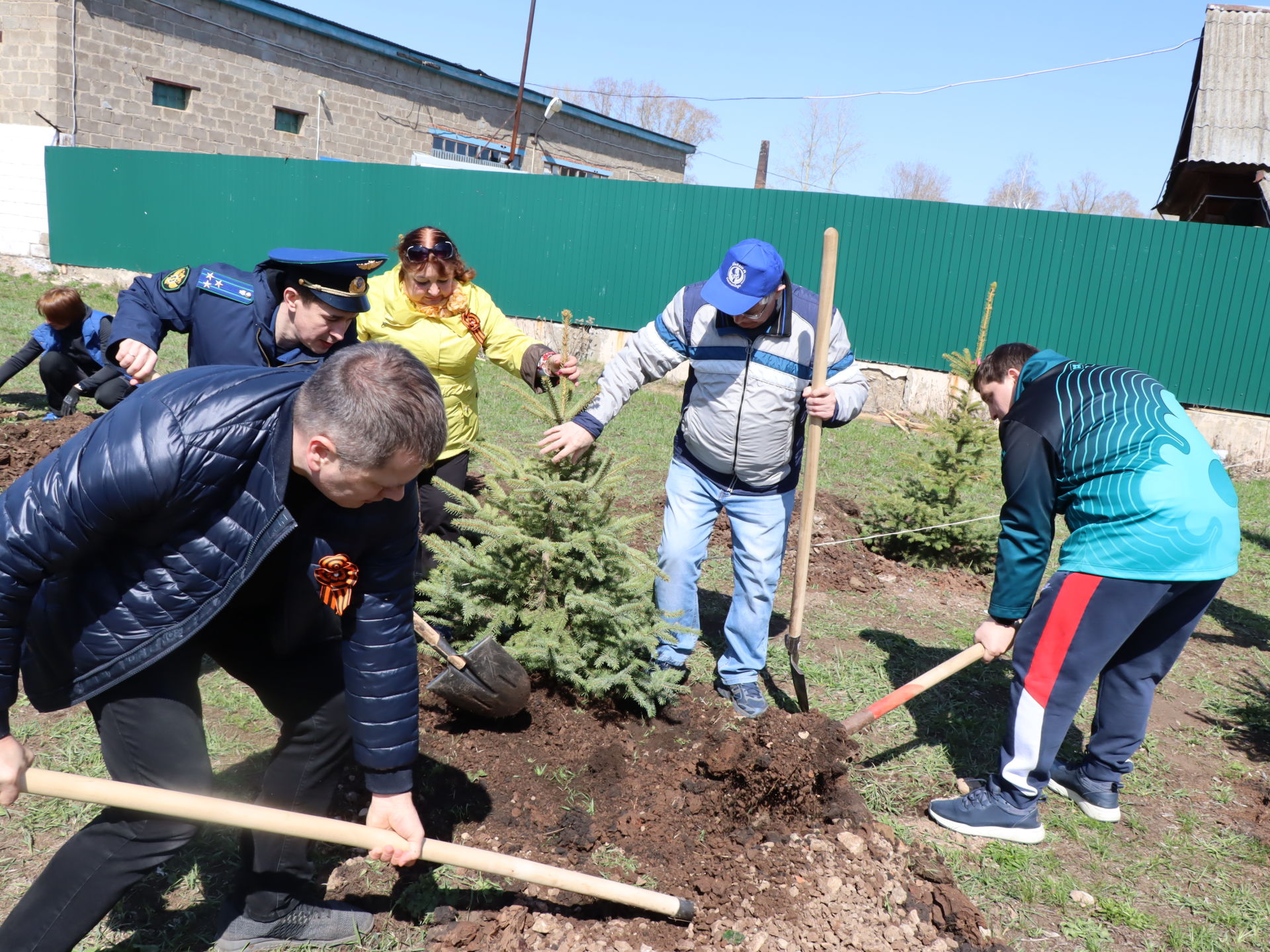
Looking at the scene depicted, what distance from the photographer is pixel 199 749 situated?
211 centimetres

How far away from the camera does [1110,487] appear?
9.87 feet

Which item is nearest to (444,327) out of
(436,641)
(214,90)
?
(436,641)

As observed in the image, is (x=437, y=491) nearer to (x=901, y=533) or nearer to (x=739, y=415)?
(x=739, y=415)

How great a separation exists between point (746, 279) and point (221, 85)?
694 inches

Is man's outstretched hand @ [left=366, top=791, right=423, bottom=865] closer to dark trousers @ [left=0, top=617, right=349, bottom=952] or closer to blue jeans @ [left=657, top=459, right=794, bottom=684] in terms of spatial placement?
dark trousers @ [left=0, top=617, right=349, bottom=952]

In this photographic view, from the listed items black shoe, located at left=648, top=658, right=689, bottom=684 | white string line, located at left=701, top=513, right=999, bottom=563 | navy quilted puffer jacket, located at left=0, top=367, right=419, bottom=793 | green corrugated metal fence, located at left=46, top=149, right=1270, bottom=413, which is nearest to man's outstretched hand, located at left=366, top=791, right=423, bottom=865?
navy quilted puffer jacket, located at left=0, top=367, right=419, bottom=793

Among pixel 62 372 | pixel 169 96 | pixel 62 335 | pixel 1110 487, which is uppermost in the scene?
pixel 169 96

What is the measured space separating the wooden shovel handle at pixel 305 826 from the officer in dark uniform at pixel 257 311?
5.24 ft

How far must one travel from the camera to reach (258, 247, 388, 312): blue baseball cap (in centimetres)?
312

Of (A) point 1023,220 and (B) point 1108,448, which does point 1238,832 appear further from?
(A) point 1023,220

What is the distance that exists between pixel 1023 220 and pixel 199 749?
1120cm

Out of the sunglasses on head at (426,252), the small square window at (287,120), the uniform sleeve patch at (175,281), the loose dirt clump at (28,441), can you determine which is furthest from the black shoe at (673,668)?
the small square window at (287,120)

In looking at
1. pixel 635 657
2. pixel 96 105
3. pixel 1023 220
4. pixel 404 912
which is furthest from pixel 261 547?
pixel 96 105

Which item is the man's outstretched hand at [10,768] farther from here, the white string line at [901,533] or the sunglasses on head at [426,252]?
the white string line at [901,533]
